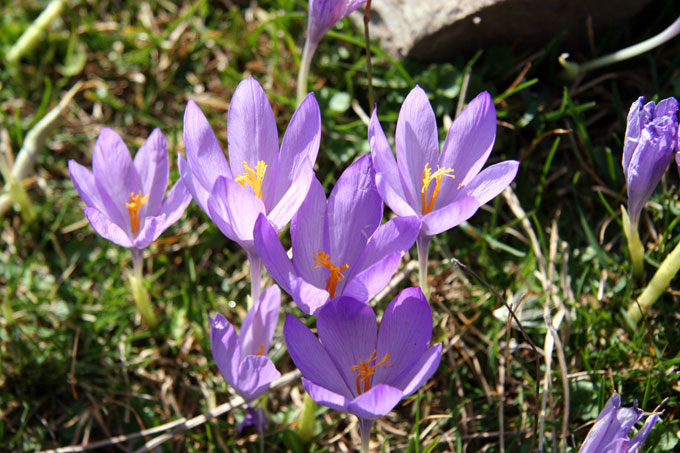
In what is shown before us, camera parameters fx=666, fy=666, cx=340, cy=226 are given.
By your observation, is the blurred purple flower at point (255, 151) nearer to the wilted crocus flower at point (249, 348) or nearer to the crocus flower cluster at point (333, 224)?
the crocus flower cluster at point (333, 224)

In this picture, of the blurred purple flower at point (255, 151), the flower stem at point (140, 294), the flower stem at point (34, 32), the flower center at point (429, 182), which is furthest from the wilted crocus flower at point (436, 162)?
the flower stem at point (34, 32)

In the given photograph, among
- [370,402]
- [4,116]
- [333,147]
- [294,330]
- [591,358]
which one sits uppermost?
[4,116]

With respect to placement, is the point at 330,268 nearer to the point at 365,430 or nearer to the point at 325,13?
the point at 365,430

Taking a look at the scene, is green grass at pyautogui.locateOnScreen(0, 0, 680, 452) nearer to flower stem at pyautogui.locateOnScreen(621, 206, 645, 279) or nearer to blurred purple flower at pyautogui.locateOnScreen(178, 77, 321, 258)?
flower stem at pyautogui.locateOnScreen(621, 206, 645, 279)

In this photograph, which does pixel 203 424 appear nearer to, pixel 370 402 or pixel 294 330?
pixel 294 330

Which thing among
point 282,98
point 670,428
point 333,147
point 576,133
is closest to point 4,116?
point 282,98

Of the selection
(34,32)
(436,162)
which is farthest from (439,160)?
(34,32)

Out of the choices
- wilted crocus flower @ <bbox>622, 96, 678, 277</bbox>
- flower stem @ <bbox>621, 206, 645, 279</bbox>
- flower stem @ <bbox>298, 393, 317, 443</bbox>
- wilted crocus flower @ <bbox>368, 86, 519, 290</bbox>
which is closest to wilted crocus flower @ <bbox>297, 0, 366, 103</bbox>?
wilted crocus flower @ <bbox>368, 86, 519, 290</bbox>
